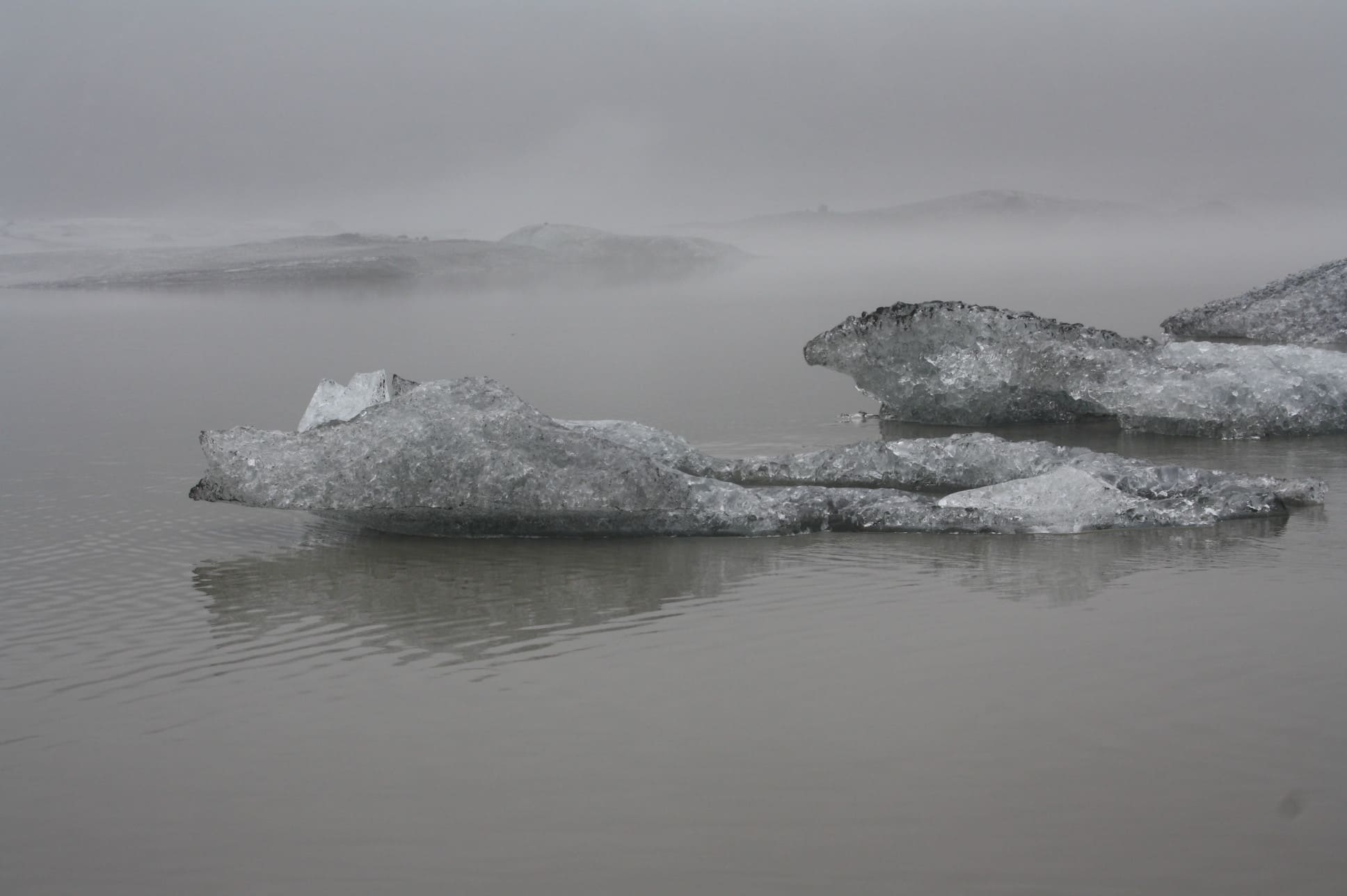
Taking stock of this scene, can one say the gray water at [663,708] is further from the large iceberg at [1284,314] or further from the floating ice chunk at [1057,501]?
the large iceberg at [1284,314]

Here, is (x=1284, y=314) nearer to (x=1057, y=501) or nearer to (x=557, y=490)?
(x=1057, y=501)

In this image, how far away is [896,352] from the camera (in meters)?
9.53

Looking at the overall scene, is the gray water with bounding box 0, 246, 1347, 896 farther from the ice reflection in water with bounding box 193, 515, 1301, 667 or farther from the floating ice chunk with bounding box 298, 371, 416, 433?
the floating ice chunk with bounding box 298, 371, 416, 433

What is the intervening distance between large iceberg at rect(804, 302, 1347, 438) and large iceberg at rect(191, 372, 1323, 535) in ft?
6.96

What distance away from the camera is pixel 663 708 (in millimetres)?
3916

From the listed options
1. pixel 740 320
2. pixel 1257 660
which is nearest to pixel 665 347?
pixel 740 320

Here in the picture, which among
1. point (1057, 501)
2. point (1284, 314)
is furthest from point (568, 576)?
point (1284, 314)

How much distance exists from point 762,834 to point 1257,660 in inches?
77.1

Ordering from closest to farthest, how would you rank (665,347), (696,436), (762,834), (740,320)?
1. (762,834)
2. (696,436)
3. (665,347)
4. (740,320)

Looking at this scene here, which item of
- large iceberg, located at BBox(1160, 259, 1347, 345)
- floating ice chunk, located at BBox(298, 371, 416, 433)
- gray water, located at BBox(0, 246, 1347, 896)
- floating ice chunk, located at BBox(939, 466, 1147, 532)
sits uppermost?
large iceberg, located at BBox(1160, 259, 1347, 345)

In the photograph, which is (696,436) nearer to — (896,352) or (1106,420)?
(896,352)

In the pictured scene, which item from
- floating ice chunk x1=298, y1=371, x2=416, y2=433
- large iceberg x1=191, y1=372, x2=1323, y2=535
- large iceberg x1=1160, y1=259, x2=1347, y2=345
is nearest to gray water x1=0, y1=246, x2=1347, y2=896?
large iceberg x1=191, y1=372, x2=1323, y2=535

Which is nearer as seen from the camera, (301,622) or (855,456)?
(301,622)

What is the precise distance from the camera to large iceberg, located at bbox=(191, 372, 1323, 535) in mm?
6160
